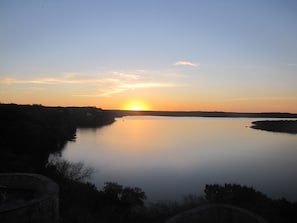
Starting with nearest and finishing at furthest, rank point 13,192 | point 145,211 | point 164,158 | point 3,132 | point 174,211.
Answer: point 13,192 → point 174,211 → point 145,211 → point 3,132 → point 164,158

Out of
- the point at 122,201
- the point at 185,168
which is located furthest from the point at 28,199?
the point at 185,168

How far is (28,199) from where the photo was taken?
552cm

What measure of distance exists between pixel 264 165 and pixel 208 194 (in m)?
11.4

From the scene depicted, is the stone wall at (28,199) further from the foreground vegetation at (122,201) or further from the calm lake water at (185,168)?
the calm lake water at (185,168)

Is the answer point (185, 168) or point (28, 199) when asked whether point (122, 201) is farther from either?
point (185, 168)

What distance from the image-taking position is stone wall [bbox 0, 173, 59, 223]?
432 centimetres

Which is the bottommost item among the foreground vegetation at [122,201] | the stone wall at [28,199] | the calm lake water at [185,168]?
the calm lake water at [185,168]

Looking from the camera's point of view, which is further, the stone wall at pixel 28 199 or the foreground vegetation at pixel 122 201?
the foreground vegetation at pixel 122 201

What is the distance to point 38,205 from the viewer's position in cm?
463

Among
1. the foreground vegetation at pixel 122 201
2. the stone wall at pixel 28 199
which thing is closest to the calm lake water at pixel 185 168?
the foreground vegetation at pixel 122 201

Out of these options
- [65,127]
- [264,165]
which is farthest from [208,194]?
[65,127]

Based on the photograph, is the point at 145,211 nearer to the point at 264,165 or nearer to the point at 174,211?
the point at 174,211

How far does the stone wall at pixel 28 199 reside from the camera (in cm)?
432

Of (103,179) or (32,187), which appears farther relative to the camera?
(103,179)
